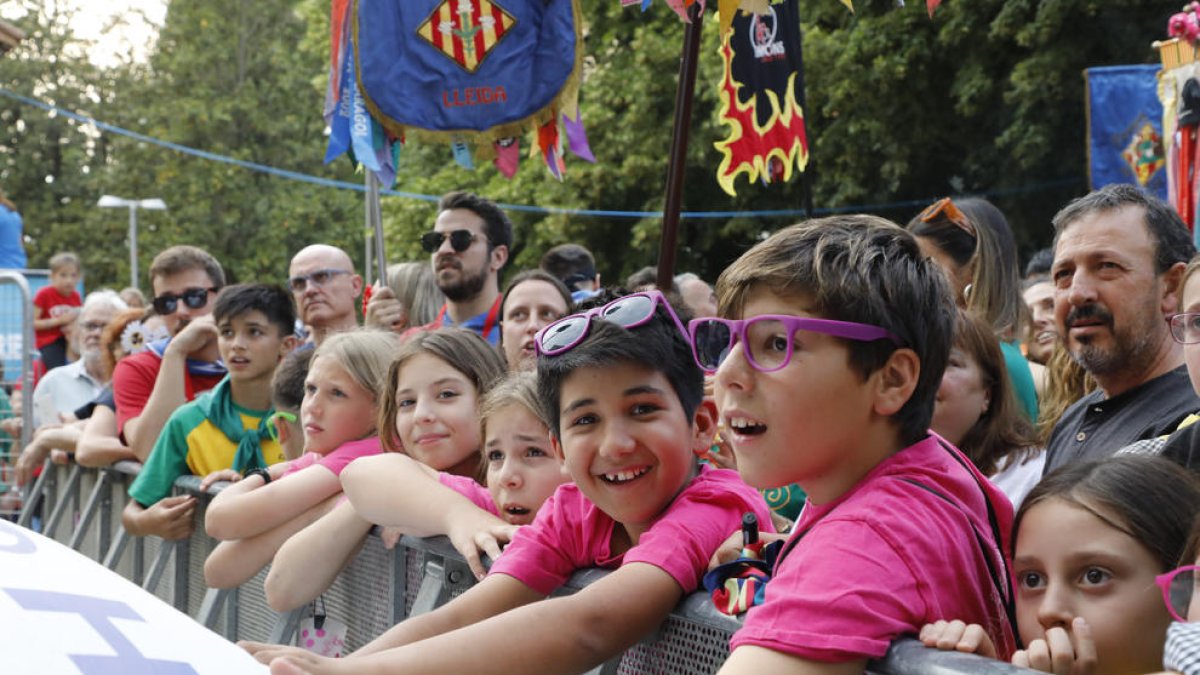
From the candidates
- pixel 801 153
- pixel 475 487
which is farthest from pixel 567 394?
pixel 801 153

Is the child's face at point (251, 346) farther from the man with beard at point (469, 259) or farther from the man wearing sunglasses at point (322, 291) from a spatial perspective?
the man with beard at point (469, 259)

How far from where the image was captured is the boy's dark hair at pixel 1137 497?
89.7 inches

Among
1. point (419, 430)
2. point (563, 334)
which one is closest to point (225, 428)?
point (419, 430)

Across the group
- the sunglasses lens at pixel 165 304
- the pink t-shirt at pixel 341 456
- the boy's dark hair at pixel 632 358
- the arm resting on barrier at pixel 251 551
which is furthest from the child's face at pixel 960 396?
the sunglasses lens at pixel 165 304

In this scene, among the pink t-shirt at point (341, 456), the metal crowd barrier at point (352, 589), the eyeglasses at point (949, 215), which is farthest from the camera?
the eyeglasses at point (949, 215)

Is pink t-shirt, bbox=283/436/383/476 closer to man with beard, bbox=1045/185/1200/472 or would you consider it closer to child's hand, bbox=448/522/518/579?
child's hand, bbox=448/522/518/579

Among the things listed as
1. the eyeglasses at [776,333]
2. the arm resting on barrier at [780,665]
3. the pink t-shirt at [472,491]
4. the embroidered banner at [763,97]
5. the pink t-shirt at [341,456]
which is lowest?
the pink t-shirt at [341,456]

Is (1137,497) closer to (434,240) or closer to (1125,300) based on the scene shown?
(1125,300)

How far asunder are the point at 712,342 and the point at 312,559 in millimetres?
1914

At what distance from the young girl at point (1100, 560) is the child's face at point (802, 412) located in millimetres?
313

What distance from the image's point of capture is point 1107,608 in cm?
221

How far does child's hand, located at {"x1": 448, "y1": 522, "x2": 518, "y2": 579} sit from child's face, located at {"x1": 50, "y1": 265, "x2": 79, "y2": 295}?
A: 12.7 meters

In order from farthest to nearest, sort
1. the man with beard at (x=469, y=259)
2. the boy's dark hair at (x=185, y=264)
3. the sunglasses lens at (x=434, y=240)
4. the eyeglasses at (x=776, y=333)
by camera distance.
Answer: the boy's dark hair at (x=185, y=264) → the sunglasses lens at (x=434, y=240) → the man with beard at (x=469, y=259) → the eyeglasses at (x=776, y=333)

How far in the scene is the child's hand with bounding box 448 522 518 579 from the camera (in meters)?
3.25
